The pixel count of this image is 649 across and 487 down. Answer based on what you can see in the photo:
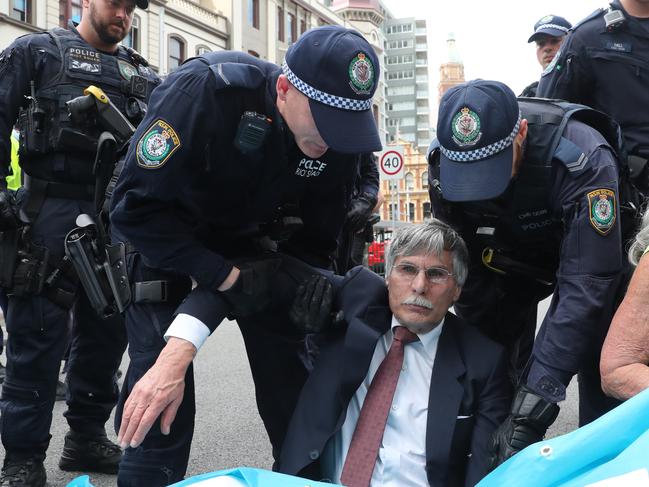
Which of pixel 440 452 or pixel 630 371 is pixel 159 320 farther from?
pixel 630 371

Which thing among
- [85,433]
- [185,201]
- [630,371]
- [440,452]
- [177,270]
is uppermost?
[185,201]

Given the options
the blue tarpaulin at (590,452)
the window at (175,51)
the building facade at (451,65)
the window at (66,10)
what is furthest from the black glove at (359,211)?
the building facade at (451,65)

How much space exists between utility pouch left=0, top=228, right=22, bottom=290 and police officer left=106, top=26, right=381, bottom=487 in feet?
2.70

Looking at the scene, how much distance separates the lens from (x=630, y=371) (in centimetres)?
211

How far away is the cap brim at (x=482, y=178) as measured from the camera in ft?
7.80

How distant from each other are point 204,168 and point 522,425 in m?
1.20

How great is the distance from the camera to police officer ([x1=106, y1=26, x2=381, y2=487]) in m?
2.13

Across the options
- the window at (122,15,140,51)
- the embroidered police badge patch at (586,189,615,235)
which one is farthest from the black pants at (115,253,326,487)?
the window at (122,15,140,51)

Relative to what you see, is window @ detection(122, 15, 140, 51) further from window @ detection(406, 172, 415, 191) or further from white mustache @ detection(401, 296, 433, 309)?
window @ detection(406, 172, 415, 191)

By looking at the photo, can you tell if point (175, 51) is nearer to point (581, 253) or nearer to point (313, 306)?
point (313, 306)

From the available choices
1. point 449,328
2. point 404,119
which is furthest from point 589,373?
point 404,119

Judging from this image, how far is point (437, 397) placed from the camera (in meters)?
2.44

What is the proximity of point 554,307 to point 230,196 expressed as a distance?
1064 mm

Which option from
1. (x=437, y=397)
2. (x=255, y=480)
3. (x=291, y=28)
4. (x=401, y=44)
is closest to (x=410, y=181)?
(x=401, y=44)
